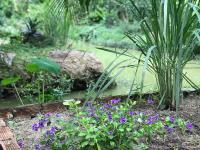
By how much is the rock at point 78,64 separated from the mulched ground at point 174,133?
6.73 feet

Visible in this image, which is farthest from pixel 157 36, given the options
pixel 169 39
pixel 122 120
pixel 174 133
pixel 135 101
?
pixel 122 120

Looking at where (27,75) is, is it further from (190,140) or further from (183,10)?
(190,140)

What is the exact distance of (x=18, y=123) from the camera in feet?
8.73

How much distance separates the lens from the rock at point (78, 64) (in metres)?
4.92

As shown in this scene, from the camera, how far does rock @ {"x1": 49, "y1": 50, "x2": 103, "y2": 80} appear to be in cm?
492

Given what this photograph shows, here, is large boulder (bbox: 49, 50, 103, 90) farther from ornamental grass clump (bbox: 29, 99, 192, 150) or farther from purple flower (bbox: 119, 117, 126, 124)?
purple flower (bbox: 119, 117, 126, 124)

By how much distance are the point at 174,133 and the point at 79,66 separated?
2.86m

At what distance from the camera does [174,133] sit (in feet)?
7.41

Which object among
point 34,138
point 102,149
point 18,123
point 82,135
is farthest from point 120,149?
point 18,123

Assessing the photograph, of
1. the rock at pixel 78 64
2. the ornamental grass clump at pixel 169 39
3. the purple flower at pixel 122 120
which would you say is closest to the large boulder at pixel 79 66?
the rock at pixel 78 64

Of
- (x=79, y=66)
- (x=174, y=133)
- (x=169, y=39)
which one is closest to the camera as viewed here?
(x=174, y=133)

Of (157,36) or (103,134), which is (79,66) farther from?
(103,134)

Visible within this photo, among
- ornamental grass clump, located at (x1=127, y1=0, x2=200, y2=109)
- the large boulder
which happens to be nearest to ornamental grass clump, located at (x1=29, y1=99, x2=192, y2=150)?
ornamental grass clump, located at (x1=127, y1=0, x2=200, y2=109)

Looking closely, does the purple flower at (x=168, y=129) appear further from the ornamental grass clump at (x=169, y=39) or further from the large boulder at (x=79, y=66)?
the large boulder at (x=79, y=66)
